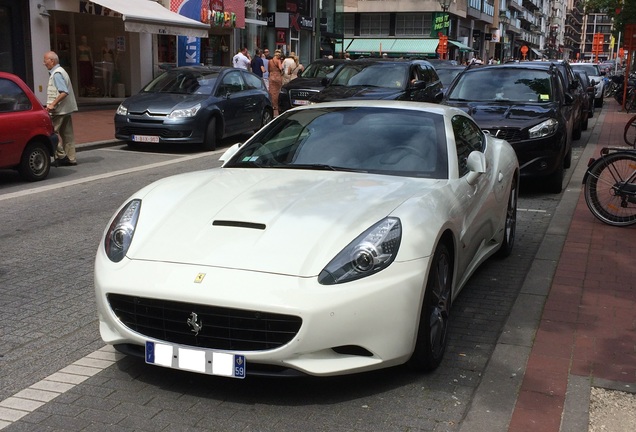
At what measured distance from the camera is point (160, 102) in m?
14.2

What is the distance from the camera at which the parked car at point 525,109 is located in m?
9.85

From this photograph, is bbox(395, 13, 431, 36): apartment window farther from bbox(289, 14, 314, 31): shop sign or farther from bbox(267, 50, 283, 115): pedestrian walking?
bbox(267, 50, 283, 115): pedestrian walking

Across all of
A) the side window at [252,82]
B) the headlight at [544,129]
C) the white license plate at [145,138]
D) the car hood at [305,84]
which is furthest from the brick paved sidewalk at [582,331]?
the car hood at [305,84]

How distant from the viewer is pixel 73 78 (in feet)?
75.5

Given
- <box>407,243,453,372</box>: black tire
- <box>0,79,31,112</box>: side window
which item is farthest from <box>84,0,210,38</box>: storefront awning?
<box>407,243,453,372</box>: black tire

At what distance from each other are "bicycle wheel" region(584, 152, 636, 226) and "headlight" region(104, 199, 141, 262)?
5532 millimetres

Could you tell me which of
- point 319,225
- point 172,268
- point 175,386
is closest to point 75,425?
point 175,386

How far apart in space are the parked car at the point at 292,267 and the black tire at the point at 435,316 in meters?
0.01

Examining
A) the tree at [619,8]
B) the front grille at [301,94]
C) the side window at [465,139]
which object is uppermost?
the tree at [619,8]

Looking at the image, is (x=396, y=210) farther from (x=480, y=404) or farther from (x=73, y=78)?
(x=73, y=78)

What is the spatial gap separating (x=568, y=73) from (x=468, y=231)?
1342 centimetres

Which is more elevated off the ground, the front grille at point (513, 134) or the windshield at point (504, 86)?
the windshield at point (504, 86)

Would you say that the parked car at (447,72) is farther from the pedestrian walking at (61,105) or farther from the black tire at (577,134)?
the pedestrian walking at (61,105)

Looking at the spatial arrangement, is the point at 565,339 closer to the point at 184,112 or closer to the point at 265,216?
the point at 265,216
